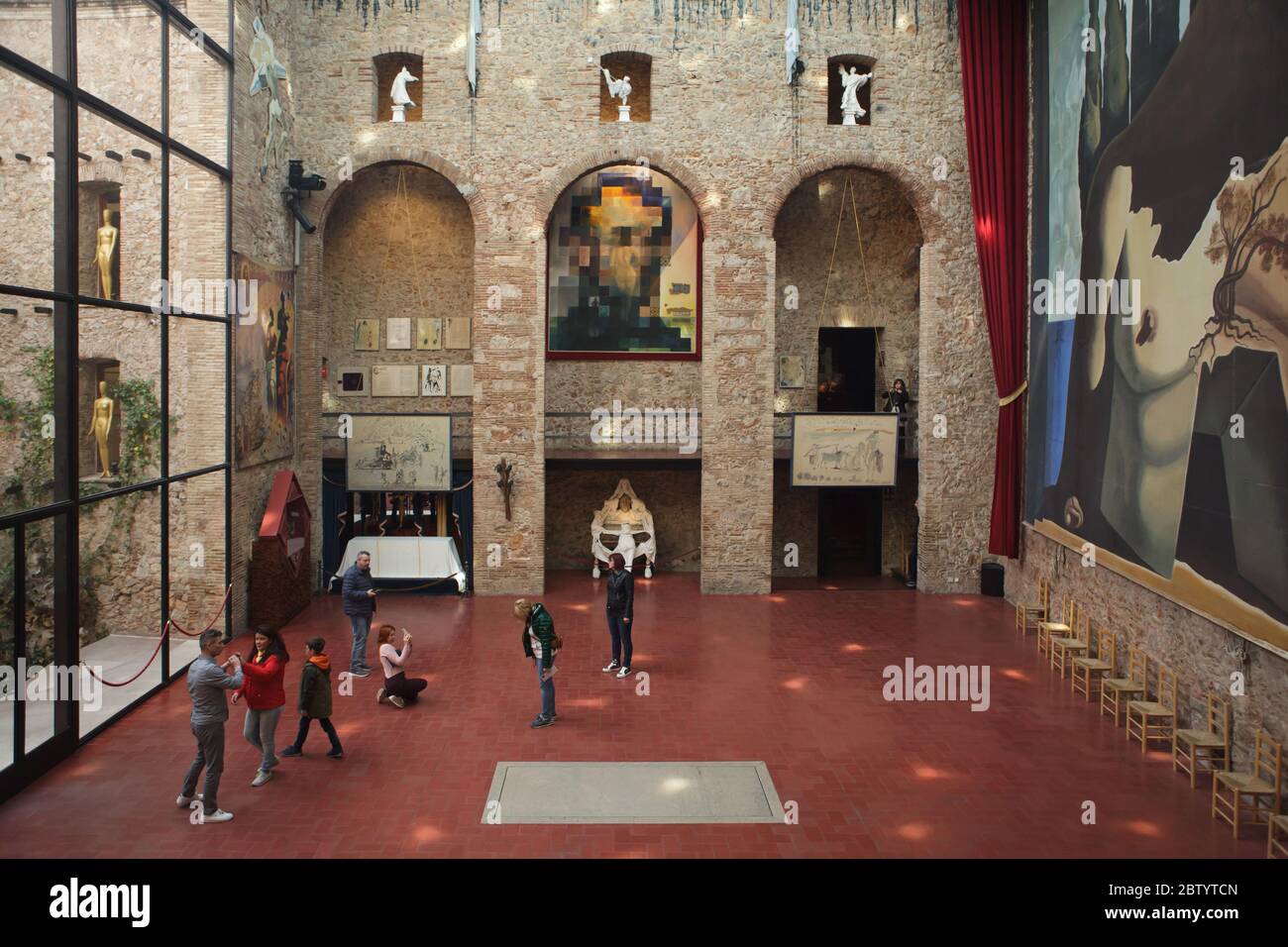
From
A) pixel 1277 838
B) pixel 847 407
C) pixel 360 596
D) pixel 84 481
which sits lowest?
pixel 1277 838

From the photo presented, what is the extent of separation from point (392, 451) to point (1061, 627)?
10.2 metres

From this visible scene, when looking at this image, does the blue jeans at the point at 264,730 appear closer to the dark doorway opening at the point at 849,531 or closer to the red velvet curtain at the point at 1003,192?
the red velvet curtain at the point at 1003,192

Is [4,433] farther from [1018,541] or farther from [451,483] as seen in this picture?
[1018,541]

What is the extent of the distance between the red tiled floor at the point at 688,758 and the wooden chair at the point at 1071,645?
0.29 m

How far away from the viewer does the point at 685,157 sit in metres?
15.5

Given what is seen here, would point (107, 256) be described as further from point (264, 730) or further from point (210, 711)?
point (210, 711)

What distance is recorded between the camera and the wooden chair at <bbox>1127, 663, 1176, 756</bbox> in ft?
30.6

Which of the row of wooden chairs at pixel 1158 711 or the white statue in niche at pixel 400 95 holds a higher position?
the white statue in niche at pixel 400 95

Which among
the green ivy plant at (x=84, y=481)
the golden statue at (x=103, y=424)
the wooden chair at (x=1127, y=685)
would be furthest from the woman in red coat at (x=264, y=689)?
the wooden chair at (x=1127, y=685)

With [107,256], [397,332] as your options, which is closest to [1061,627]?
[397,332]

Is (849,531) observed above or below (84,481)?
below

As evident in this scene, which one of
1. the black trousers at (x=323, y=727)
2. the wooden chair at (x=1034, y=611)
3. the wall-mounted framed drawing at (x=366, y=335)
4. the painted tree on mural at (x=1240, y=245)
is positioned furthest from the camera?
the wall-mounted framed drawing at (x=366, y=335)

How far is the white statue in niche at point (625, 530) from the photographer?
1694 centimetres

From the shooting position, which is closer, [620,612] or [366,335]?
[620,612]
